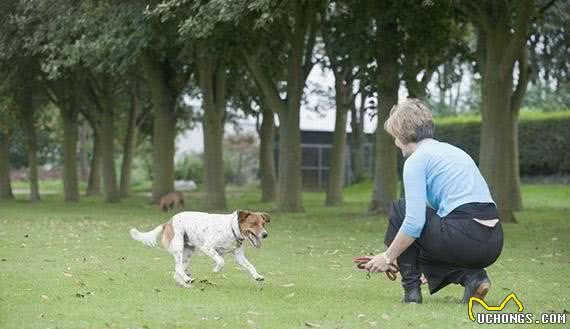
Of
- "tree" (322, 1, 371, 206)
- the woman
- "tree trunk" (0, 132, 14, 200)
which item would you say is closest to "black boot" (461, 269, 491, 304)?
the woman

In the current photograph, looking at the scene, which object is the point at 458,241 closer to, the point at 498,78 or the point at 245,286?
the point at 245,286

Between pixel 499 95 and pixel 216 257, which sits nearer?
pixel 216 257

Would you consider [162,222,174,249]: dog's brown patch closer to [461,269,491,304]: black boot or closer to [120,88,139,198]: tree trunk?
[461,269,491,304]: black boot

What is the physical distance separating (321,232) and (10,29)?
15291 millimetres

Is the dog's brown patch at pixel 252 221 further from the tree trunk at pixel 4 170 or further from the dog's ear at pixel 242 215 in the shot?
the tree trunk at pixel 4 170

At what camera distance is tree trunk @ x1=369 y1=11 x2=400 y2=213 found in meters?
25.8

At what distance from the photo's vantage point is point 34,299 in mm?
9562

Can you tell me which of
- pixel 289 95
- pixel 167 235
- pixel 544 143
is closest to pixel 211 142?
pixel 289 95

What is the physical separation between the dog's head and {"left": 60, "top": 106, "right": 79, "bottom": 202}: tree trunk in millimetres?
30119

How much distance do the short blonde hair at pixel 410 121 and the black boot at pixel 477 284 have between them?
1.26m

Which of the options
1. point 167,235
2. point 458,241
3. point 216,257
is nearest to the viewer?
point 458,241

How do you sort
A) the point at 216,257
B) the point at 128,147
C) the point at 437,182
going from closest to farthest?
1. the point at 437,182
2. the point at 216,257
3. the point at 128,147

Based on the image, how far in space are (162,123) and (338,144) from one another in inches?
230

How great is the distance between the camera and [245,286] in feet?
35.4
